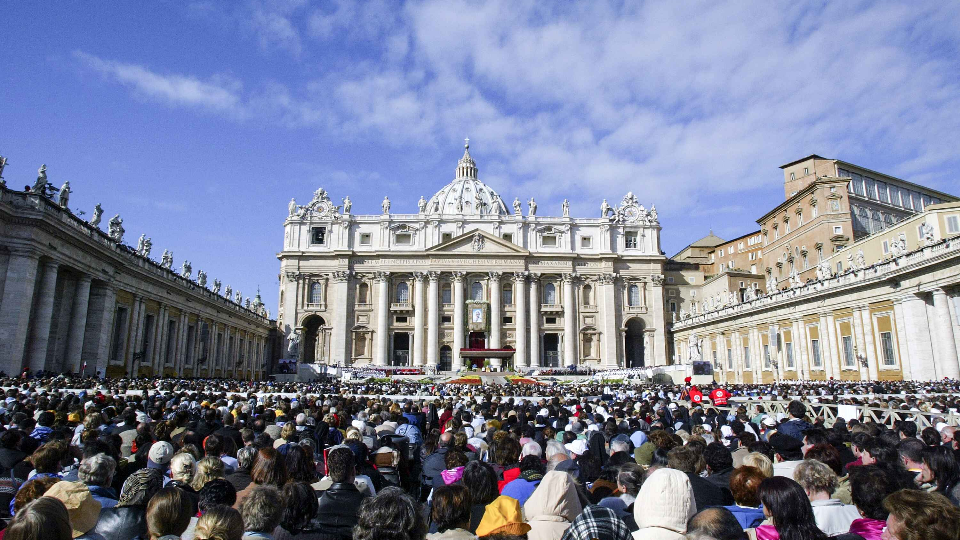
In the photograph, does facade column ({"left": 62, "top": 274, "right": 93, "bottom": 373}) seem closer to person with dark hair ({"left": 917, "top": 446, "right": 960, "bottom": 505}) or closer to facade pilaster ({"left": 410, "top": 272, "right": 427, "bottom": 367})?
person with dark hair ({"left": 917, "top": 446, "right": 960, "bottom": 505})

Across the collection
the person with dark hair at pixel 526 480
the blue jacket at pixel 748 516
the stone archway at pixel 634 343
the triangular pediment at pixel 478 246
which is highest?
the triangular pediment at pixel 478 246

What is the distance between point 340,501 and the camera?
507 centimetres

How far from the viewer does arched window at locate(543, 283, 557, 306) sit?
70.8 m

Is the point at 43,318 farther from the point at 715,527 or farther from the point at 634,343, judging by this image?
the point at 634,343

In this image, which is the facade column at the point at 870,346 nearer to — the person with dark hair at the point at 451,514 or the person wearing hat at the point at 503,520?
the person wearing hat at the point at 503,520

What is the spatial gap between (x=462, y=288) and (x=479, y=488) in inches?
2500

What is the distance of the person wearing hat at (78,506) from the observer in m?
4.16

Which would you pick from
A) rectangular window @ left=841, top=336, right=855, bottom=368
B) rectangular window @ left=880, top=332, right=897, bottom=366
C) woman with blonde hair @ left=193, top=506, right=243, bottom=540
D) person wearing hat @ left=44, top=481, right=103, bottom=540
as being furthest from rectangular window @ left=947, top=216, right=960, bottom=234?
person wearing hat @ left=44, top=481, right=103, bottom=540

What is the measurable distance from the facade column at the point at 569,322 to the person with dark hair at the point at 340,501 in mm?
64004

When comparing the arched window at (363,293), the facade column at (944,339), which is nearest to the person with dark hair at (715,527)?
the facade column at (944,339)

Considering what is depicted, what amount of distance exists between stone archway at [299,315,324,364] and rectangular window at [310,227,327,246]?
8.72m

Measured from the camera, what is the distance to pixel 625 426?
1070 cm

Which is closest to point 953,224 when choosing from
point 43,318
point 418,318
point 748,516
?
point 748,516

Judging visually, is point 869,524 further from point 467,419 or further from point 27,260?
point 27,260
